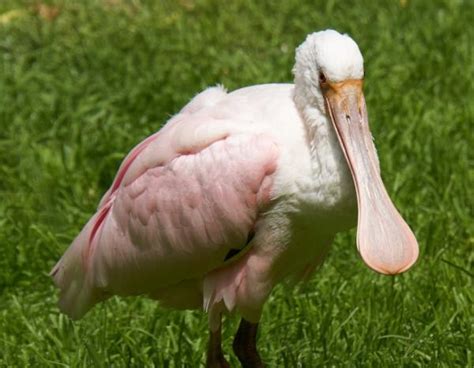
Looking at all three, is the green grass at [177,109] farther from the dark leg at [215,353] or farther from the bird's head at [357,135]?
the bird's head at [357,135]

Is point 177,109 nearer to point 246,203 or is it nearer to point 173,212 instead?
point 173,212

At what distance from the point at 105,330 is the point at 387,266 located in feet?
5.24

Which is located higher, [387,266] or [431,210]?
[387,266]

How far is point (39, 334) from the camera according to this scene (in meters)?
5.75

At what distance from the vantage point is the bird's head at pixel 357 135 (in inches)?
176

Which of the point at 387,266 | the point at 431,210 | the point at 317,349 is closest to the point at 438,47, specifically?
the point at 431,210

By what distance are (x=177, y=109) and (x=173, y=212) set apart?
2.71m

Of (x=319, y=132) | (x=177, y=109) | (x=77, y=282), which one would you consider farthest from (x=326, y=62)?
(x=177, y=109)

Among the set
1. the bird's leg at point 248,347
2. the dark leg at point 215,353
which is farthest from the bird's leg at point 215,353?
the bird's leg at point 248,347

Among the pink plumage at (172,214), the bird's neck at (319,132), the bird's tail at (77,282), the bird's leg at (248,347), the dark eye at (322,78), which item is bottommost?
the bird's leg at (248,347)

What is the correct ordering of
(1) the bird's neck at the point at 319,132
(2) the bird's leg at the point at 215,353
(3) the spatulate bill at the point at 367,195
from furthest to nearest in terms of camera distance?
1. (2) the bird's leg at the point at 215,353
2. (1) the bird's neck at the point at 319,132
3. (3) the spatulate bill at the point at 367,195

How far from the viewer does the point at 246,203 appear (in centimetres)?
473

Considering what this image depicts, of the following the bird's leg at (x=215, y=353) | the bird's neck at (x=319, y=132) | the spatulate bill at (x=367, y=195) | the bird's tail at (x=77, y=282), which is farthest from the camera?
the bird's tail at (x=77, y=282)

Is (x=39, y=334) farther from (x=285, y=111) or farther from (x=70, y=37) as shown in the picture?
(x=70, y=37)
